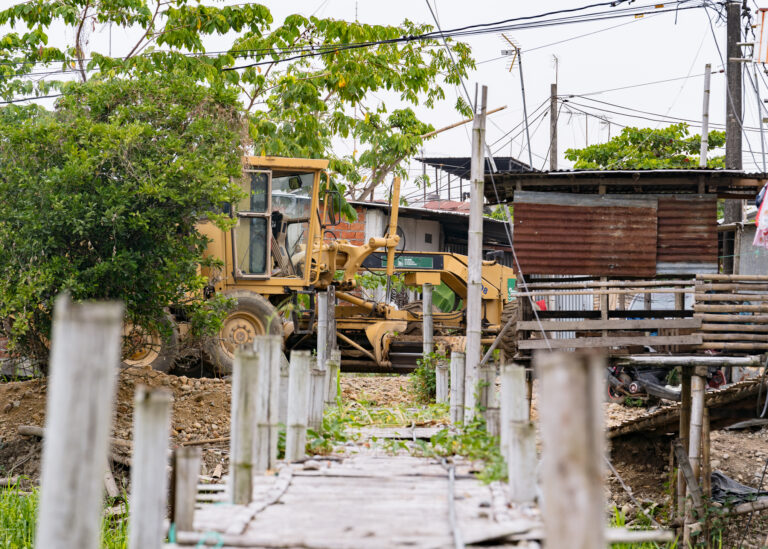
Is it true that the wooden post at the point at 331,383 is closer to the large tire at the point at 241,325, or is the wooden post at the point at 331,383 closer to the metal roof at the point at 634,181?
the metal roof at the point at 634,181

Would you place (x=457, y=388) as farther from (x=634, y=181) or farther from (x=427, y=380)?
(x=634, y=181)

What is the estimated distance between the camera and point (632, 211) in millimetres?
12922

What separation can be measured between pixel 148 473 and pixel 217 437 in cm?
905

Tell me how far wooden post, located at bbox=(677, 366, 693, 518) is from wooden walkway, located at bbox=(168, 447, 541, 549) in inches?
264

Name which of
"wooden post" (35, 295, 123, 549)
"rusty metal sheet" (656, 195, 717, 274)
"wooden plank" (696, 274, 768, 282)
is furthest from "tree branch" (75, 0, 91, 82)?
"wooden post" (35, 295, 123, 549)

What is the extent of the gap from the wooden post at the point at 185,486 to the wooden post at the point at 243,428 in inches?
22.9

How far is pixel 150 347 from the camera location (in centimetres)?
1320

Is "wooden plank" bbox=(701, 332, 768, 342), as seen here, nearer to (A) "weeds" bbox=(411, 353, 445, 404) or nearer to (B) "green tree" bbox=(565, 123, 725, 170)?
(A) "weeds" bbox=(411, 353, 445, 404)

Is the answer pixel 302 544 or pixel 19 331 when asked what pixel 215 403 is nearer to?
pixel 19 331

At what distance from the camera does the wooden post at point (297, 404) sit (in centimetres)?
606

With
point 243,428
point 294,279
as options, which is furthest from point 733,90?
point 243,428

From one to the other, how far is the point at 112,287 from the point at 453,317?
26.4 ft

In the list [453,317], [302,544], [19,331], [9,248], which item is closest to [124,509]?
[19,331]


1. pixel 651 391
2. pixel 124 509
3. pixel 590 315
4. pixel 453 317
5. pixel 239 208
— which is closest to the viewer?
pixel 124 509
